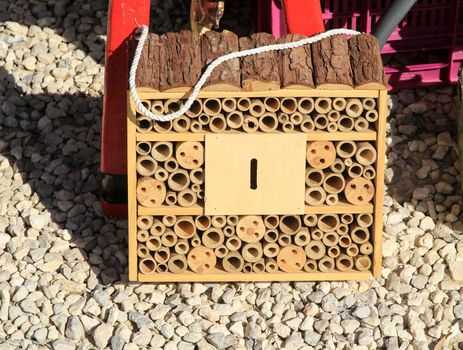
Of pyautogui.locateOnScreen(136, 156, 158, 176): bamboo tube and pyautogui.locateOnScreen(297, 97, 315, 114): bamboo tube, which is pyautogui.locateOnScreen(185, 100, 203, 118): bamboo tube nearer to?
pyautogui.locateOnScreen(136, 156, 158, 176): bamboo tube

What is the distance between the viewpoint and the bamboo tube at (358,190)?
3.35 metres

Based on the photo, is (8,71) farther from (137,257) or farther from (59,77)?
(137,257)

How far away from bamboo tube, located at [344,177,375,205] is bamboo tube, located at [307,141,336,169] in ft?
0.30

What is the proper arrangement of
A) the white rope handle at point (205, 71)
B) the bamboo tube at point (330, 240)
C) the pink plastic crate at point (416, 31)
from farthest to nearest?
1. the pink plastic crate at point (416, 31)
2. the bamboo tube at point (330, 240)
3. the white rope handle at point (205, 71)

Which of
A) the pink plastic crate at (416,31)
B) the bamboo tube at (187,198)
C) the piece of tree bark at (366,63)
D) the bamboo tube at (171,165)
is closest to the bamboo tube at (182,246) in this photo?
the bamboo tube at (187,198)

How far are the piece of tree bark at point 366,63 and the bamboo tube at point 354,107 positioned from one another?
4 cm

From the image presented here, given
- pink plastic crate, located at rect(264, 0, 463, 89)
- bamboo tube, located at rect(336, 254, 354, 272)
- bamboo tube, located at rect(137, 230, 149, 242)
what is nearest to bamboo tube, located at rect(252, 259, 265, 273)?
bamboo tube, located at rect(336, 254, 354, 272)

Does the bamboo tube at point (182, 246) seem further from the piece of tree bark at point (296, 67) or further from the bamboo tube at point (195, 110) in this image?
the piece of tree bark at point (296, 67)

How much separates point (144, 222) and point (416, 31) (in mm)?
1317

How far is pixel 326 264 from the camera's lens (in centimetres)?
344

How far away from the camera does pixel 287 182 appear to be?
3.33m

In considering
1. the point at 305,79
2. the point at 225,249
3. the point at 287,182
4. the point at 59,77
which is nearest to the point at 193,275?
the point at 225,249

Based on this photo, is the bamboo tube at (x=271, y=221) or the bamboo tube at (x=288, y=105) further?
the bamboo tube at (x=271, y=221)

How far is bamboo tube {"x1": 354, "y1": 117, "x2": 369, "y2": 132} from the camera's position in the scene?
3307mm
